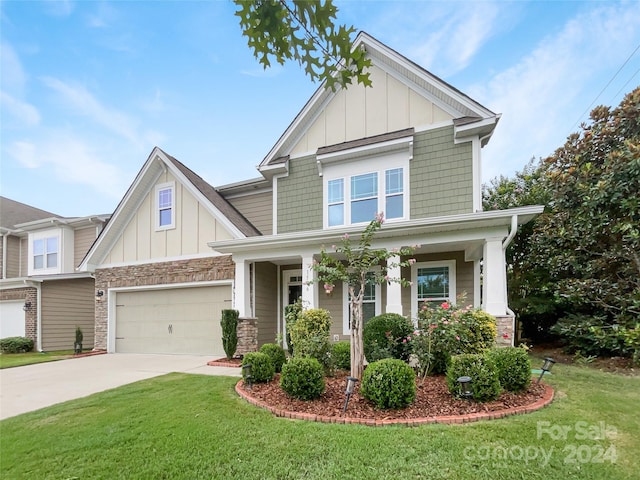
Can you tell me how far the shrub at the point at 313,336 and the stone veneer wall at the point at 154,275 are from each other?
3945 millimetres

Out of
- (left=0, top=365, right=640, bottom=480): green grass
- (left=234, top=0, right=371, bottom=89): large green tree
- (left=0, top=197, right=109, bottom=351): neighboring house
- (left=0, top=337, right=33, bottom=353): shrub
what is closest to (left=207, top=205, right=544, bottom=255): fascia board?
(left=0, top=365, right=640, bottom=480): green grass

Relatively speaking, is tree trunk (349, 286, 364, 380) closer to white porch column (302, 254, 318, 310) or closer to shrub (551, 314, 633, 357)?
white porch column (302, 254, 318, 310)

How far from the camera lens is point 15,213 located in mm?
19062

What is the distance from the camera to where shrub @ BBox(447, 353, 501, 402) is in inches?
185

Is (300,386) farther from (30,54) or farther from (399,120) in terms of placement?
(399,120)

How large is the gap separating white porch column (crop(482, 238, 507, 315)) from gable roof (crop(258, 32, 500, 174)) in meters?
3.06

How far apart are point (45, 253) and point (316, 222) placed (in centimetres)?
1370

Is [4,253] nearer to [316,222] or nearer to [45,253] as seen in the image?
[45,253]

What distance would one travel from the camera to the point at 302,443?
3760 millimetres

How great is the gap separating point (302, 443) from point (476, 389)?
2.45 m

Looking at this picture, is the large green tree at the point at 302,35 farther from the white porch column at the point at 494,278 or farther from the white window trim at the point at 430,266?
the white window trim at the point at 430,266

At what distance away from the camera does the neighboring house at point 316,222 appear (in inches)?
341

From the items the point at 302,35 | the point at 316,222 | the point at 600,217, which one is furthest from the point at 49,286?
the point at 600,217

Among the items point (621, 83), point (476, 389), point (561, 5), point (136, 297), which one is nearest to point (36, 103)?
point (136, 297)
